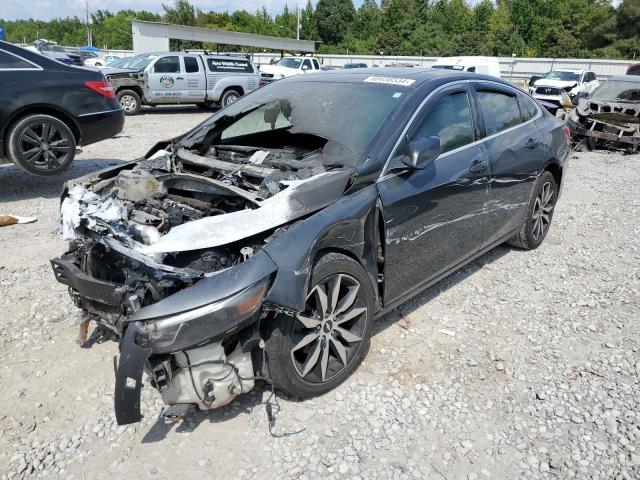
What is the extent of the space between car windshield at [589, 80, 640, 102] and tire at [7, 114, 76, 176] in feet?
36.5

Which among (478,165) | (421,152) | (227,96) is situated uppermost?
(421,152)

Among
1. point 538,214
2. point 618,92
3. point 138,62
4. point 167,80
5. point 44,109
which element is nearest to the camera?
point 538,214

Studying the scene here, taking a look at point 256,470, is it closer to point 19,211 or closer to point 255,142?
point 255,142

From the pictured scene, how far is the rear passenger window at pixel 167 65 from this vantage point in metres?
15.6

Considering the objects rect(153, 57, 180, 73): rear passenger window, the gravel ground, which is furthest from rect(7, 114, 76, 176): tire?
rect(153, 57, 180, 73): rear passenger window

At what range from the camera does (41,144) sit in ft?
21.4

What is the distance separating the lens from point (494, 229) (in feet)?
14.2

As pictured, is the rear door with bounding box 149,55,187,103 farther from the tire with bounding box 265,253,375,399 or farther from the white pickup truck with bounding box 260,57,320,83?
the tire with bounding box 265,253,375,399

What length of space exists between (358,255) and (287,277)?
0.63 m

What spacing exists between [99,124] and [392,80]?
16.0 ft

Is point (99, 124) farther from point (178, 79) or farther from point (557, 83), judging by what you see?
point (557, 83)

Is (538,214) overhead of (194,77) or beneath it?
beneath

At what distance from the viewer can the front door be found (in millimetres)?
3248

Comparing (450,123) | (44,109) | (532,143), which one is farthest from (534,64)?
(450,123)
